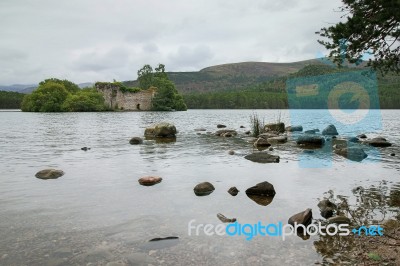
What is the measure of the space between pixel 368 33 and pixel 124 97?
111 m

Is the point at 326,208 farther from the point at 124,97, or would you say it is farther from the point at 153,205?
the point at 124,97

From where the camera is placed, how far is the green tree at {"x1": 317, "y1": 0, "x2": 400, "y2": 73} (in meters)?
9.84

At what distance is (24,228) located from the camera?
725 centimetres

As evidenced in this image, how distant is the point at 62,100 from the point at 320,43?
109m

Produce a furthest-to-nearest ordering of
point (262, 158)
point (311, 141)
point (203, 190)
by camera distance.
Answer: point (311, 141) → point (262, 158) → point (203, 190)

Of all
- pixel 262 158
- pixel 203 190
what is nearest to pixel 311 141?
pixel 262 158

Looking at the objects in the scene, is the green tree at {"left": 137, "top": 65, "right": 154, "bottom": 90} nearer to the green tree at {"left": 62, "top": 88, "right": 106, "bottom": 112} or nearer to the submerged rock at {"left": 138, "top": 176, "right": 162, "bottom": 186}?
the green tree at {"left": 62, "top": 88, "right": 106, "bottom": 112}

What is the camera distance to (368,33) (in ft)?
35.7

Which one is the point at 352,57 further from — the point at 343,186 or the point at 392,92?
the point at 392,92

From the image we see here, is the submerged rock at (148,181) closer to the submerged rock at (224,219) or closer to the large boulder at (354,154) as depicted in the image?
the submerged rock at (224,219)

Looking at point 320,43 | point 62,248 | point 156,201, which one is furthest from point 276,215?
point 320,43

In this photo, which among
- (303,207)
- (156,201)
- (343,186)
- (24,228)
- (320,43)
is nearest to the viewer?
(24,228)

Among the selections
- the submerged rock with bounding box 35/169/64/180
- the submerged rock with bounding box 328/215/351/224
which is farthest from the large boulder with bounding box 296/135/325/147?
the submerged rock with bounding box 35/169/64/180

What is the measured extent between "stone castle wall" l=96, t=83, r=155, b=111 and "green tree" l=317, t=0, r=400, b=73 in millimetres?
106849
